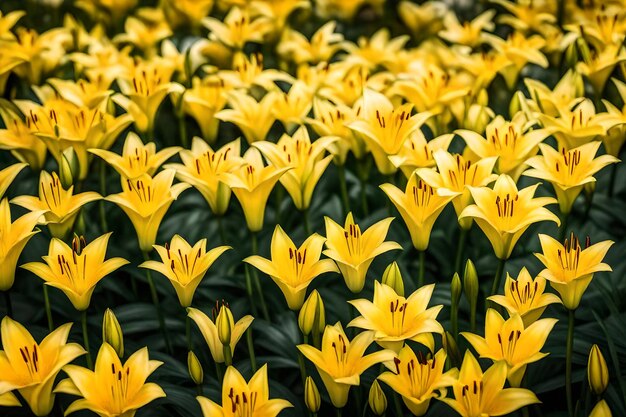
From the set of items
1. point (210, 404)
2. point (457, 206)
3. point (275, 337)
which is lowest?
point (275, 337)

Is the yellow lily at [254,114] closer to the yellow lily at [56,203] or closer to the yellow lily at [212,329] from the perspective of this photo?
the yellow lily at [56,203]

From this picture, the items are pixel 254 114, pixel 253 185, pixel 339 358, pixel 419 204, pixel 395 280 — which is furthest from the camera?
pixel 254 114

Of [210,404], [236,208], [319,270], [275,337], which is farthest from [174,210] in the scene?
[210,404]

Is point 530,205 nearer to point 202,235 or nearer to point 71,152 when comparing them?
point 202,235

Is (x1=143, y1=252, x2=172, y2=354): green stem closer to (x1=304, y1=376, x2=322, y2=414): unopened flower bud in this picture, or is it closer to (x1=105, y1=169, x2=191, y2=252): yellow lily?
(x1=105, y1=169, x2=191, y2=252): yellow lily

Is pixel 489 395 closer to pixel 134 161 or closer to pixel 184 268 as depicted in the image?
pixel 184 268

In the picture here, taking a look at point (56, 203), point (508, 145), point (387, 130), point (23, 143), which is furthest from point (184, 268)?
point (508, 145)
